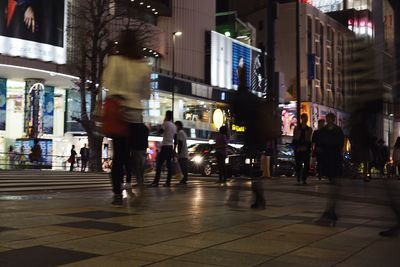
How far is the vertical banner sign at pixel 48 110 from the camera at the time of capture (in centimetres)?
3994

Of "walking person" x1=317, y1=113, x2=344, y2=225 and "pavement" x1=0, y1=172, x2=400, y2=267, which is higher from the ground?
"walking person" x1=317, y1=113, x2=344, y2=225

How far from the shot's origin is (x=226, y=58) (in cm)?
5684

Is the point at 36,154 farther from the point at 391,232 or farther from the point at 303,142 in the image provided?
the point at 391,232

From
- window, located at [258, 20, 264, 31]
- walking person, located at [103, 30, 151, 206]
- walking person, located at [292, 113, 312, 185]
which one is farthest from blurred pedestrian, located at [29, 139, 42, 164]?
window, located at [258, 20, 264, 31]

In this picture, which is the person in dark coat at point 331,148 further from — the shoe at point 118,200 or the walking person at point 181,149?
the walking person at point 181,149

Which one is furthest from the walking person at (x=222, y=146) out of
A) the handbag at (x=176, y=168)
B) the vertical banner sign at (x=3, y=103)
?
the vertical banner sign at (x=3, y=103)

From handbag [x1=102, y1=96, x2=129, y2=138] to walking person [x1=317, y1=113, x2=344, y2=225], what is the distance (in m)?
2.69

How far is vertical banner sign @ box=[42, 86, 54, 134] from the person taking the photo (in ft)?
131

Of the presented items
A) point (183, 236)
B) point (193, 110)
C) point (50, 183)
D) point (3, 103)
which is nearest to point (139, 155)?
point (183, 236)

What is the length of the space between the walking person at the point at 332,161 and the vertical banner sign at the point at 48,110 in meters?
33.1

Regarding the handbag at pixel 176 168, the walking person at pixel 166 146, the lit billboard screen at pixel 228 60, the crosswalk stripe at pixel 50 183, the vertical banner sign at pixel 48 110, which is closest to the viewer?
the crosswalk stripe at pixel 50 183

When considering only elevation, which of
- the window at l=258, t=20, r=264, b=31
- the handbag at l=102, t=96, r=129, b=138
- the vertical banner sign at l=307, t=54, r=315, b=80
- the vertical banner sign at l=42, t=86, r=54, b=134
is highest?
the window at l=258, t=20, r=264, b=31

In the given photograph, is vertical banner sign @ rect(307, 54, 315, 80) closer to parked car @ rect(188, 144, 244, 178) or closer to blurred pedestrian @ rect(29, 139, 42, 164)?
blurred pedestrian @ rect(29, 139, 42, 164)

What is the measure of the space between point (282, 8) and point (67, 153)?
43.5m
